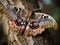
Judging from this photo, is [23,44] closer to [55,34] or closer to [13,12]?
[13,12]

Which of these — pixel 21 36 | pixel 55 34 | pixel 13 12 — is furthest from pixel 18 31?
pixel 55 34

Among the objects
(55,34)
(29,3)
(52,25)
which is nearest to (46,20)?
(52,25)

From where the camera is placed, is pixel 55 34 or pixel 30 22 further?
pixel 55 34

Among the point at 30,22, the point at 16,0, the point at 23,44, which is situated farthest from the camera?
the point at 16,0

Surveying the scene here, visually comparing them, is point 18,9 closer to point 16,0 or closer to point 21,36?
point 16,0

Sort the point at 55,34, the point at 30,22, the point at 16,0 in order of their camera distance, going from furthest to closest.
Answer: the point at 55,34, the point at 16,0, the point at 30,22

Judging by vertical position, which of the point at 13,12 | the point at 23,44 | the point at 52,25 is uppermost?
the point at 13,12

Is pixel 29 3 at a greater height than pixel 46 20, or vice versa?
pixel 29 3

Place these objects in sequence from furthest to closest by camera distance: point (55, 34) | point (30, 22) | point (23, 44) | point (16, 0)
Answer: point (55, 34)
point (16, 0)
point (30, 22)
point (23, 44)

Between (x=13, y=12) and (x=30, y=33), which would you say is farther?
(x=13, y=12)
